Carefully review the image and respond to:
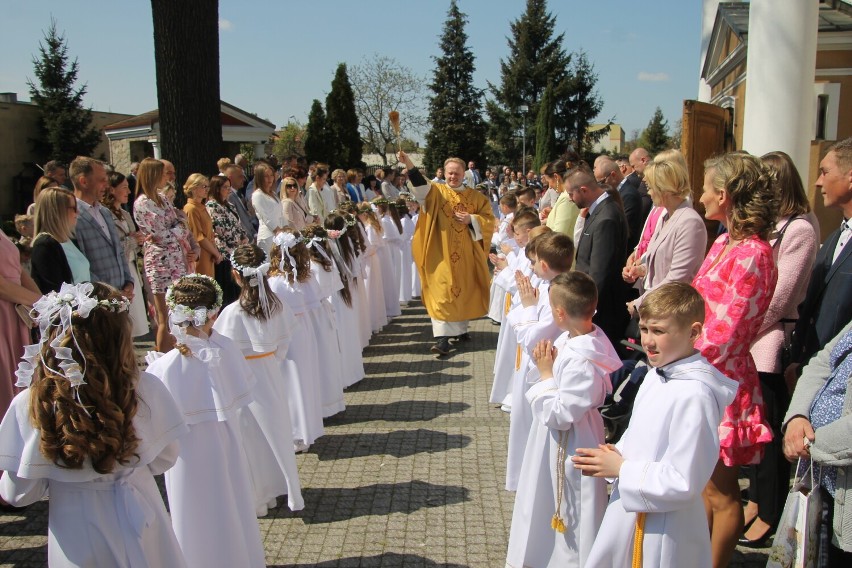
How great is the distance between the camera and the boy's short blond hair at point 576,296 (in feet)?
11.7

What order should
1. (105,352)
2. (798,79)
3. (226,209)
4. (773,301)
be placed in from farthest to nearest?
(226,209) < (798,79) < (773,301) < (105,352)

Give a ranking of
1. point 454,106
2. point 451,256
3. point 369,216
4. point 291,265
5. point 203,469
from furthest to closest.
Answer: point 454,106 → point 369,216 → point 451,256 → point 291,265 → point 203,469

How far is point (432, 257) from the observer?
952cm

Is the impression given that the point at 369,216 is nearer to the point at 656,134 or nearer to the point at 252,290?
the point at 252,290

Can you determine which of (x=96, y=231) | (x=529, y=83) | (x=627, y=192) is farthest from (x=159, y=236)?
(x=529, y=83)

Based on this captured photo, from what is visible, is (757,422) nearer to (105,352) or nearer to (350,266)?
(105,352)

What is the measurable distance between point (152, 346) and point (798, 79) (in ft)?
28.2

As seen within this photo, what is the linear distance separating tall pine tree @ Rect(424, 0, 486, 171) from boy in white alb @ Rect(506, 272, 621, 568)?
48.8m

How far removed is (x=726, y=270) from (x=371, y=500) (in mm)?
2907

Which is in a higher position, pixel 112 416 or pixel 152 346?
pixel 112 416

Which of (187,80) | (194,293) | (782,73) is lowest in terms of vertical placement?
(194,293)

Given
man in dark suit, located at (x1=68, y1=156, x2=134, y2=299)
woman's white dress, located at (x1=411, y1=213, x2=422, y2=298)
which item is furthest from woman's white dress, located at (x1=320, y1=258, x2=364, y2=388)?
woman's white dress, located at (x1=411, y1=213, x2=422, y2=298)

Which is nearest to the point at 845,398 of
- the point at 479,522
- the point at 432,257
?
the point at 479,522

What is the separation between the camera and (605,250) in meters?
5.81
